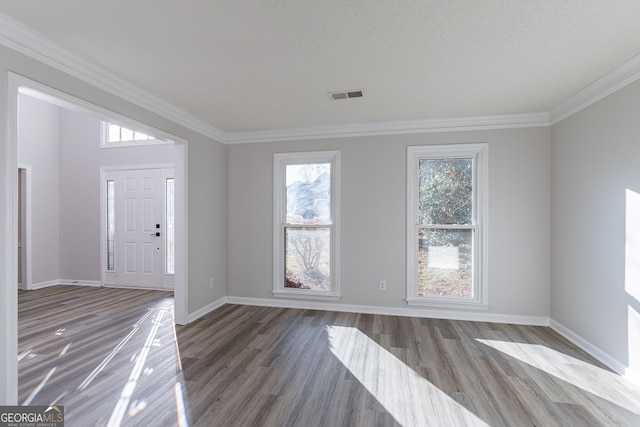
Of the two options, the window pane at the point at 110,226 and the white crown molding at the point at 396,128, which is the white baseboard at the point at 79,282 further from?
the white crown molding at the point at 396,128

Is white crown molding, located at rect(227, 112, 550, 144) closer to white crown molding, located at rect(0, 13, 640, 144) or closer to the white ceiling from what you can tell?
white crown molding, located at rect(0, 13, 640, 144)

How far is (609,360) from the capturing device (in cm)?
263

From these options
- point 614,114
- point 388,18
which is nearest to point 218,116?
point 388,18

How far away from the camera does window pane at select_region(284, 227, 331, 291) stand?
169 inches

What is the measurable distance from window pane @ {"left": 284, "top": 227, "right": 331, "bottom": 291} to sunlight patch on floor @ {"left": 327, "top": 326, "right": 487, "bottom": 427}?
118 cm

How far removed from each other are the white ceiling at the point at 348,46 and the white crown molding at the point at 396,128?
37cm

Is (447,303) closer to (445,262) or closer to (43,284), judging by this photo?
(445,262)

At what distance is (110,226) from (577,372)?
7.04 metres

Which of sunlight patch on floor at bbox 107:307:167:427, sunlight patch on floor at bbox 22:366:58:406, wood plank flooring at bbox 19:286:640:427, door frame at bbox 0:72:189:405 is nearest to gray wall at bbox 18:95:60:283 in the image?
wood plank flooring at bbox 19:286:640:427

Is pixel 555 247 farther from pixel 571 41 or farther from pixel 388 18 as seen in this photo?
pixel 388 18

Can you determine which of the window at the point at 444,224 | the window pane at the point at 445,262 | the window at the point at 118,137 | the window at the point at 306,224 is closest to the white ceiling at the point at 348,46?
the window at the point at 444,224

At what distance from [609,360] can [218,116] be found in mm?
4736

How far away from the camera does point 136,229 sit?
18.2ft

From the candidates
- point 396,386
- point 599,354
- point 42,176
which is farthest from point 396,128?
point 42,176
